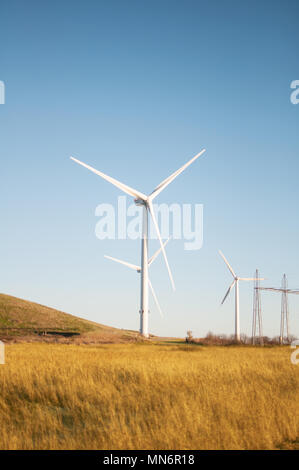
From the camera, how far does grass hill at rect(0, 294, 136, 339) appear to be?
223ft

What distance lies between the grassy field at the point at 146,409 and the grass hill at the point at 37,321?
46110mm

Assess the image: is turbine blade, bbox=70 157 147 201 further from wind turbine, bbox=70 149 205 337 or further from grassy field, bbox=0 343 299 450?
grassy field, bbox=0 343 299 450

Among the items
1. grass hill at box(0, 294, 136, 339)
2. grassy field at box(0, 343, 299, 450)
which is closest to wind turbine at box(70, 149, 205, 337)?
grass hill at box(0, 294, 136, 339)

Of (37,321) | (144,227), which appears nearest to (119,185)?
(144,227)

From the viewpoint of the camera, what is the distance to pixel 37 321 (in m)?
76.4

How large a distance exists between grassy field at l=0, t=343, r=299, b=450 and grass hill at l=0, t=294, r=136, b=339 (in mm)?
46110

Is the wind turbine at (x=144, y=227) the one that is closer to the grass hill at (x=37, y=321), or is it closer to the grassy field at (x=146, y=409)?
the grass hill at (x=37, y=321)

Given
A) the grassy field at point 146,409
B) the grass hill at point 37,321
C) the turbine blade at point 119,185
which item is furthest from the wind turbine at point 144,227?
the grassy field at point 146,409

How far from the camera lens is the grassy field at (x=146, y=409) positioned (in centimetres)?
990

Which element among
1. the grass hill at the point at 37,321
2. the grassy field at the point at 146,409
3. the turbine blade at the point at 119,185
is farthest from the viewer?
the grass hill at the point at 37,321

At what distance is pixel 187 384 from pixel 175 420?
572 centimetres

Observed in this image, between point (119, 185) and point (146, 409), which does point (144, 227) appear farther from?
point (146, 409)

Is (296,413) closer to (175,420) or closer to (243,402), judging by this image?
(243,402)
